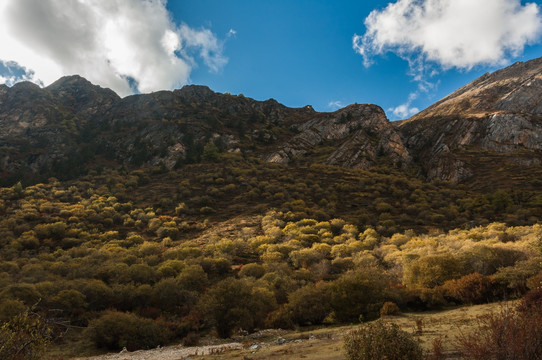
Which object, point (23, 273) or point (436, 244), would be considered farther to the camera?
point (436, 244)

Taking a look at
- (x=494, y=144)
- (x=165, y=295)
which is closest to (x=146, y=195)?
(x=165, y=295)

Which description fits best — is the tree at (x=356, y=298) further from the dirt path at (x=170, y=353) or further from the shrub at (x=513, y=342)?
the shrub at (x=513, y=342)

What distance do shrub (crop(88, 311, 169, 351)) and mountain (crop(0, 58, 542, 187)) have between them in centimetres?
7913

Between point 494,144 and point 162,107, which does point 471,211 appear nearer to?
point 494,144

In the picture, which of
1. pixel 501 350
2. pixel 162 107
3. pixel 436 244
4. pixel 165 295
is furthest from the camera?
pixel 162 107

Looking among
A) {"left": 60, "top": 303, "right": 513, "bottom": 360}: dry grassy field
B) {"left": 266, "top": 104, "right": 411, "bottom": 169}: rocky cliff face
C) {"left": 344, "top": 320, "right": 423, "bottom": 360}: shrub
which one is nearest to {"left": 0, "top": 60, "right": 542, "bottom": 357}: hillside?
{"left": 266, "top": 104, "right": 411, "bottom": 169}: rocky cliff face

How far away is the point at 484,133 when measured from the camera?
10556cm

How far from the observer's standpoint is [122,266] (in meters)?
30.0

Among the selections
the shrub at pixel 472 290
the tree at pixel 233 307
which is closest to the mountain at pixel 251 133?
the shrub at pixel 472 290

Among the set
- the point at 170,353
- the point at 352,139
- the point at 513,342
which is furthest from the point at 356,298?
the point at 352,139

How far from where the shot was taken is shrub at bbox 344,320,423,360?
21.7 feet

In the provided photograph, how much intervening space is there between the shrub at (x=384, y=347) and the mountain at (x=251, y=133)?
8205 cm

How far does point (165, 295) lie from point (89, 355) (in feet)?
28.0

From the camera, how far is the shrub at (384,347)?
6617mm
